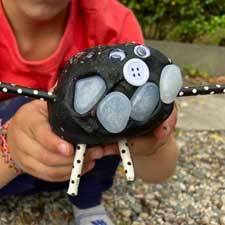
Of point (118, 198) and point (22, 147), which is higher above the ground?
point (22, 147)

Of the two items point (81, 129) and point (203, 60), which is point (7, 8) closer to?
point (81, 129)

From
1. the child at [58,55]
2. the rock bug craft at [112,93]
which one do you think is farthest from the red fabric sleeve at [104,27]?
the rock bug craft at [112,93]

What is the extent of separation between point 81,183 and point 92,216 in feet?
0.30

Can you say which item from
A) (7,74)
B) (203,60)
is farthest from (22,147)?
(203,60)

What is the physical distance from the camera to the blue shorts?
1.39 metres

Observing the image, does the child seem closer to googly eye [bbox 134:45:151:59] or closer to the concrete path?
googly eye [bbox 134:45:151:59]

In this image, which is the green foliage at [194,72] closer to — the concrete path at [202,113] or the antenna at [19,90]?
the concrete path at [202,113]

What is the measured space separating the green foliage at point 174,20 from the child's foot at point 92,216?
1399 millimetres

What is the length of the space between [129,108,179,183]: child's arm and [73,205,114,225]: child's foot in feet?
0.45

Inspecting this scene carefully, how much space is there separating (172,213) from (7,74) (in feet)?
1.73

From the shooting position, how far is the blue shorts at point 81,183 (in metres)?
1.39

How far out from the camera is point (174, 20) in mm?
2834

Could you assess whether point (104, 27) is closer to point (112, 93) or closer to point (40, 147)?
point (40, 147)

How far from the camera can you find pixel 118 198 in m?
1.64
